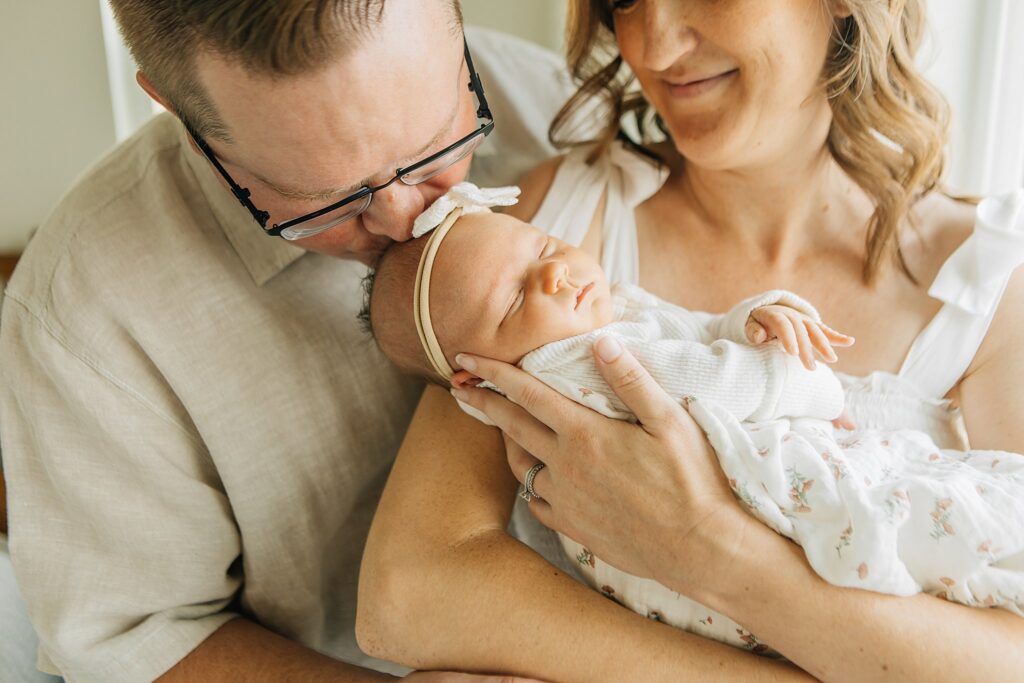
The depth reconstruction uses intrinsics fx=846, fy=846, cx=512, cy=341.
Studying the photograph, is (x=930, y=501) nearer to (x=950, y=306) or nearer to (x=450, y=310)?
(x=950, y=306)

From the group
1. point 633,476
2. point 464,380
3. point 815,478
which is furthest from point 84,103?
point 815,478

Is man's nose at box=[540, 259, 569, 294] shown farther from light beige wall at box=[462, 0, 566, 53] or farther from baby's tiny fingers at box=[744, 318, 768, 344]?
light beige wall at box=[462, 0, 566, 53]

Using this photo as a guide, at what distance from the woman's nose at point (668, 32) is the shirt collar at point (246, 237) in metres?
0.82

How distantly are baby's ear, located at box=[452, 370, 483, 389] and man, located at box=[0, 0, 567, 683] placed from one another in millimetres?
274

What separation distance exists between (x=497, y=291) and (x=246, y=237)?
626 mm

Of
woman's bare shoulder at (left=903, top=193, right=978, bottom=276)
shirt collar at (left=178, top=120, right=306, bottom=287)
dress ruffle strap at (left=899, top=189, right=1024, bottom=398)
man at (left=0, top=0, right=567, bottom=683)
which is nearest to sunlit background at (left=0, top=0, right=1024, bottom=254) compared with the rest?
woman's bare shoulder at (left=903, top=193, right=978, bottom=276)

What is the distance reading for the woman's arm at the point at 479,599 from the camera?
138 cm

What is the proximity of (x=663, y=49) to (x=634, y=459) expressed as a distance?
0.78m

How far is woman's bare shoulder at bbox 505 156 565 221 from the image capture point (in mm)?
1845

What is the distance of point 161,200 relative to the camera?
5.65ft

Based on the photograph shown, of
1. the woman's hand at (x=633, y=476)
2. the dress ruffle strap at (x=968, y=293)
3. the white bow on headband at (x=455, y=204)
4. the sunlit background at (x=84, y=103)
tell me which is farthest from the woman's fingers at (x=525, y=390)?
the sunlit background at (x=84, y=103)

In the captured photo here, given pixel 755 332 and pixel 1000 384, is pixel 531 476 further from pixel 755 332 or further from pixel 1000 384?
pixel 1000 384

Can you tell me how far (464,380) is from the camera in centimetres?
149

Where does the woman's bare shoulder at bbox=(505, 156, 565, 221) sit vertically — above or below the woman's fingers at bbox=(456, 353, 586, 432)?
above
